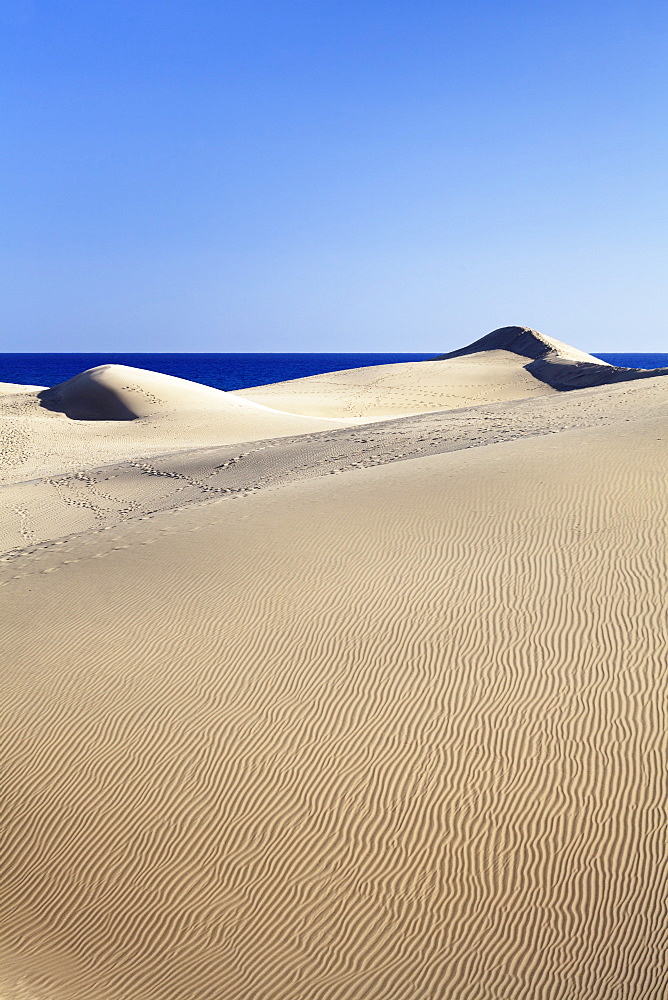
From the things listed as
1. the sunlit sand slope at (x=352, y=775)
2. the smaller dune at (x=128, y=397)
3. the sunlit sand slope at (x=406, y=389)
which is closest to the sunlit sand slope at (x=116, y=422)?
the smaller dune at (x=128, y=397)

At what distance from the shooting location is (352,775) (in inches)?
183

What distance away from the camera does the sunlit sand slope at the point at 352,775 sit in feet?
12.6

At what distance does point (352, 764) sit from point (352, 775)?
81 millimetres

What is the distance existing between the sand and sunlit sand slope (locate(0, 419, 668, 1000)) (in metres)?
0.02

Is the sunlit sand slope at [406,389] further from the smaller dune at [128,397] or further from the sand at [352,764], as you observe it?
the sand at [352,764]

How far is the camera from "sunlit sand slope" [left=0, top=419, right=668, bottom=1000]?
152 inches

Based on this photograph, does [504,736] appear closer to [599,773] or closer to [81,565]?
[599,773]

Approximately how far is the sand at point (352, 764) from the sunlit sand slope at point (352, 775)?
2cm

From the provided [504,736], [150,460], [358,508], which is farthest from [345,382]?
[504,736]

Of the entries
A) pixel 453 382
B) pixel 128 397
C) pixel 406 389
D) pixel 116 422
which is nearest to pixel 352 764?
pixel 116 422

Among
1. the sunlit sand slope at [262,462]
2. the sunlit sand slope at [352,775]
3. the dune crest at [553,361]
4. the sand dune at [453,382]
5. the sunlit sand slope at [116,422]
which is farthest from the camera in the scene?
the sand dune at [453,382]

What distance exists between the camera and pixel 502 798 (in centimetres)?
437

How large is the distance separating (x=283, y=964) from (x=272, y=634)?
2559 mm

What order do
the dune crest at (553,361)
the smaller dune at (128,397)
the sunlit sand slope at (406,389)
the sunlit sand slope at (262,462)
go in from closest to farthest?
the sunlit sand slope at (262,462)
the smaller dune at (128,397)
the dune crest at (553,361)
the sunlit sand slope at (406,389)
